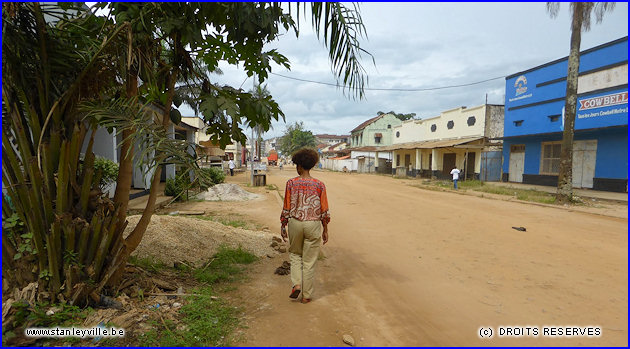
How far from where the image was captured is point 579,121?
15219 mm

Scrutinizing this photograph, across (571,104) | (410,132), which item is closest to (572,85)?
(571,104)

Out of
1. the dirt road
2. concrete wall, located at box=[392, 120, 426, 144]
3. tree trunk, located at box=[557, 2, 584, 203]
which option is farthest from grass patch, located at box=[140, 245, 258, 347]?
concrete wall, located at box=[392, 120, 426, 144]

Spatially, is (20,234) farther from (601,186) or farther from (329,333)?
(601,186)

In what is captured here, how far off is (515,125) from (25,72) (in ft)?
72.0

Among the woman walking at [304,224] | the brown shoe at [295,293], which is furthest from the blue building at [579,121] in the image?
the brown shoe at [295,293]

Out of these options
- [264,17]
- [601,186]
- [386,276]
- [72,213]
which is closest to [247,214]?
[386,276]

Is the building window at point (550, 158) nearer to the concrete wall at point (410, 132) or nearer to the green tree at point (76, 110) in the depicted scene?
the concrete wall at point (410, 132)

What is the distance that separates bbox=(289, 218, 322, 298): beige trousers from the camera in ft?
11.1

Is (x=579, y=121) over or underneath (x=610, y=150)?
over

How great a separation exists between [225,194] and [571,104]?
12657mm

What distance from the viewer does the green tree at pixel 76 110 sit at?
242 cm

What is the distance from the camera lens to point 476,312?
3.29 m

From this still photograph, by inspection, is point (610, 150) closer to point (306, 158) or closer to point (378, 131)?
point (306, 158)

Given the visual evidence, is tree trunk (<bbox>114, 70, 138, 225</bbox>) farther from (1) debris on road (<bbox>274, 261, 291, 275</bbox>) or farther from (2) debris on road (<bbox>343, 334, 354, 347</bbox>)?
(2) debris on road (<bbox>343, 334, 354, 347</bbox>)
